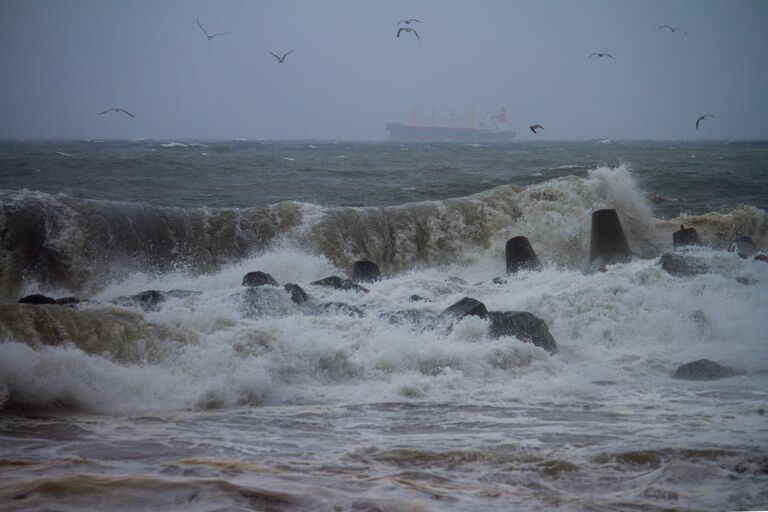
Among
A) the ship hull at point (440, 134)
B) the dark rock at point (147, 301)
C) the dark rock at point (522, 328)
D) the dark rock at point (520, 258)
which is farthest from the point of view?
the ship hull at point (440, 134)

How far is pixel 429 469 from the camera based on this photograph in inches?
188

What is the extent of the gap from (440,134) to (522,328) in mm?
88124

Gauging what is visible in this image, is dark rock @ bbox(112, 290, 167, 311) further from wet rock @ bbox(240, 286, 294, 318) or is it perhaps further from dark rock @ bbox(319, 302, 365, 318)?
dark rock @ bbox(319, 302, 365, 318)

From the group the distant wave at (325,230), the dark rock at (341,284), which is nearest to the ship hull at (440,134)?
the distant wave at (325,230)

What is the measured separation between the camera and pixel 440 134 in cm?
9544

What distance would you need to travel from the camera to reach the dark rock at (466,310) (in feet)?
30.3

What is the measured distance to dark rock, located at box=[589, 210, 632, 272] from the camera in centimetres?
1448

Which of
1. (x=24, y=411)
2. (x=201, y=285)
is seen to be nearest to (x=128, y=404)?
(x=24, y=411)

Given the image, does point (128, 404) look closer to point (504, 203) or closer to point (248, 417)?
point (248, 417)

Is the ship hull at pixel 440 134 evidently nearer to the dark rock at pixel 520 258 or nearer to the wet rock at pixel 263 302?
the dark rock at pixel 520 258

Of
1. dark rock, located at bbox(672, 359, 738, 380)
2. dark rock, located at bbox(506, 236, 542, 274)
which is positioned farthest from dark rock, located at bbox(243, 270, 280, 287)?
dark rock, located at bbox(672, 359, 738, 380)

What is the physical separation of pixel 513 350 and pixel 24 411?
15.5 ft

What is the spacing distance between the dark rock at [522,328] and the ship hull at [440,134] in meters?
82.5

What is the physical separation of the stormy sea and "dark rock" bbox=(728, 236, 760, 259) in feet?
0.33
